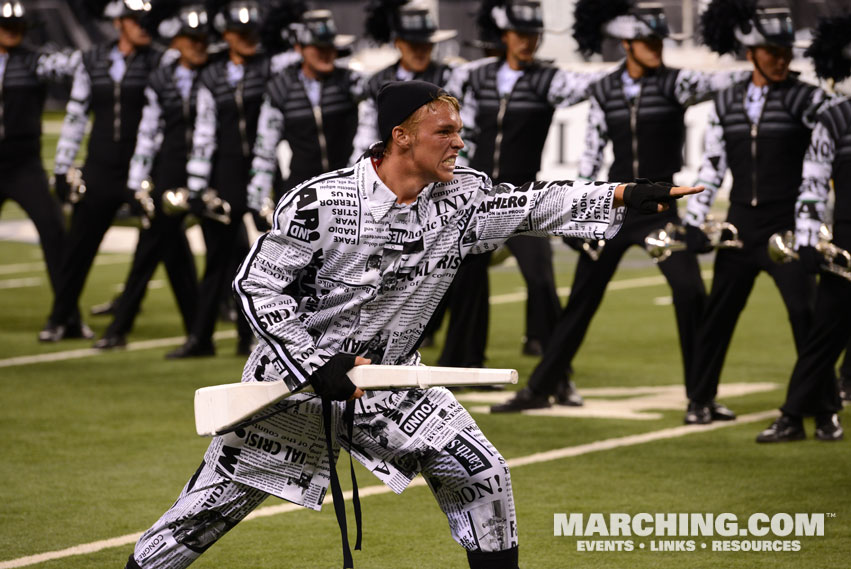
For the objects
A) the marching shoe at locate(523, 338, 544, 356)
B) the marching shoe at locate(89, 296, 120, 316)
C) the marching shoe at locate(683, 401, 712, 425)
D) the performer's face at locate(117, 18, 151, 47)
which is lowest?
the marching shoe at locate(89, 296, 120, 316)

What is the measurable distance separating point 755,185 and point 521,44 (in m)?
1.93

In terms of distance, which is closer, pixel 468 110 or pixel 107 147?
pixel 468 110

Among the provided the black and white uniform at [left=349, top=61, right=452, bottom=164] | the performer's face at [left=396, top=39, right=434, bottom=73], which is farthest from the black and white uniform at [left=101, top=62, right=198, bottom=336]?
the performer's face at [left=396, top=39, right=434, bottom=73]

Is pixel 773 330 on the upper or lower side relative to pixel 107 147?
lower

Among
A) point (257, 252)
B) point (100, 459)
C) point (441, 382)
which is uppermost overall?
point (257, 252)

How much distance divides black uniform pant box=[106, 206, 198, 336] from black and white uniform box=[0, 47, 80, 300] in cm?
62

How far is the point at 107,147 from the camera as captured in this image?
435 inches

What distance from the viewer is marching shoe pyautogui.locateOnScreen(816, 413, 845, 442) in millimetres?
7602

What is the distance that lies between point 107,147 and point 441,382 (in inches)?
287

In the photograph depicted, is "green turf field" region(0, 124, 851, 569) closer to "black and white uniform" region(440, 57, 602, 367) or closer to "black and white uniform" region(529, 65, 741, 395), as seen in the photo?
"black and white uniform" region(529, 65, 741, 395)

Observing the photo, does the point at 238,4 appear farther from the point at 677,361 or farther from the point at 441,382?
the point at 441,382

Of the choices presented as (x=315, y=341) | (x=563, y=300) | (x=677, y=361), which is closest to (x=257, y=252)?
(x=315, y=341)

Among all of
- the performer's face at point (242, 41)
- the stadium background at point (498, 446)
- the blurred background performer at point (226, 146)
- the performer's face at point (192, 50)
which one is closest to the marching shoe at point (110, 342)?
the stadium background at point (498, 446)

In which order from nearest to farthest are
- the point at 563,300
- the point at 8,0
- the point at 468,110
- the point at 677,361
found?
the point at 468,110 < the point at 677,361 < the point at 8,0 < the point at 563,300
